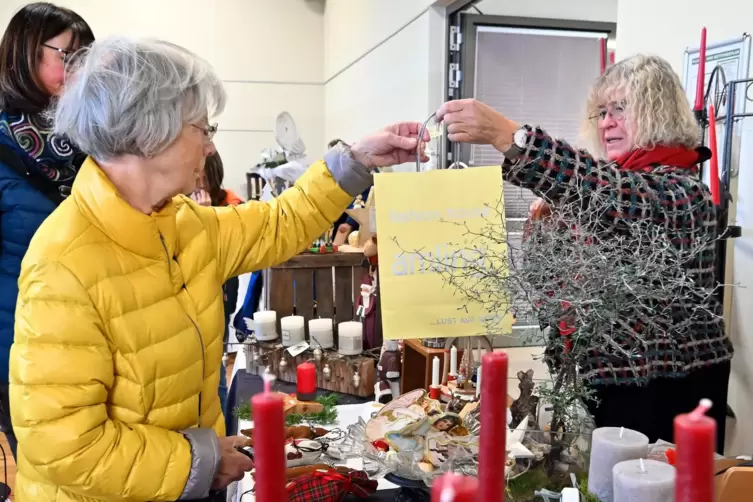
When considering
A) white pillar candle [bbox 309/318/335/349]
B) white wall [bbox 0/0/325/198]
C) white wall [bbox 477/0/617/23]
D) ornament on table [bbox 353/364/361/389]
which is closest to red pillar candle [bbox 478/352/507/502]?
ornament on table [bbox 353/364/361/389]

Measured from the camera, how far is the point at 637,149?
1.26 metres

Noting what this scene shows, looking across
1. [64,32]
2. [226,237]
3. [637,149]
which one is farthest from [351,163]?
[64,32]

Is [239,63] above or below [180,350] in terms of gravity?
above

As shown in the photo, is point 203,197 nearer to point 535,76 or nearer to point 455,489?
point 535,76

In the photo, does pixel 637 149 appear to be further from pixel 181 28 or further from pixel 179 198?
pixel 181 28

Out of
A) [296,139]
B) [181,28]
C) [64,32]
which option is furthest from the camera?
[181,28]

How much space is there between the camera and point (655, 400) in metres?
1.20

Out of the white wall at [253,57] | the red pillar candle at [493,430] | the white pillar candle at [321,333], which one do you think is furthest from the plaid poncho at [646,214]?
the white wall at [253,57]

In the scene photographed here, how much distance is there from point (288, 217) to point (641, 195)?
664 mm

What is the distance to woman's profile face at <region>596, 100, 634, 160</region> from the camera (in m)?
1.30

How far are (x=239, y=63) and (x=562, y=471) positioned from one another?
6558 millimetres

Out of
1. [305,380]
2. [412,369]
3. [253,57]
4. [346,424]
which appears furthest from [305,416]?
[253,57]

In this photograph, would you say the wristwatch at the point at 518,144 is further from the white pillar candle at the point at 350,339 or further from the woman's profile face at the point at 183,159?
the white pillar candle at the point at 350,339

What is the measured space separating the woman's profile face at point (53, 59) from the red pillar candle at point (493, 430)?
4.39ft
